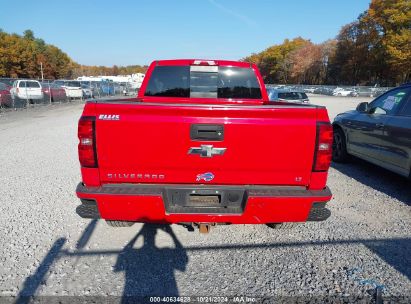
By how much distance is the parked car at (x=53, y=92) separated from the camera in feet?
72.4

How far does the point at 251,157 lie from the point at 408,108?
3.45 metres

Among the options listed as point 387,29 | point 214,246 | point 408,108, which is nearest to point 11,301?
point 214,246

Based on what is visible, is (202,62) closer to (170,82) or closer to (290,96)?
(170,82)

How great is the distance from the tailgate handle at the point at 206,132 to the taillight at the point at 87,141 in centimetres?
85

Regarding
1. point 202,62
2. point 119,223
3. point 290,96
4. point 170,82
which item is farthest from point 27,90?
point 119,223

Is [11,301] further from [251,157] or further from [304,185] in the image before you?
[304,185]

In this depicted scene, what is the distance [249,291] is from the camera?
8.46 feet

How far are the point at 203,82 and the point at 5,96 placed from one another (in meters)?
17.3

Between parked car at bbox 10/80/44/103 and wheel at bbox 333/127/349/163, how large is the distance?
18.3 metres

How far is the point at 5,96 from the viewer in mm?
17031

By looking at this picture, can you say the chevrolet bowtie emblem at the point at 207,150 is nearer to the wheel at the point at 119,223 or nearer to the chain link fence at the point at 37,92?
the wheel at the point at 119,223

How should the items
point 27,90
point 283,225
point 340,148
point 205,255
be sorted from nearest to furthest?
point 205,255
point 283,225
point 340,148
point 27,90

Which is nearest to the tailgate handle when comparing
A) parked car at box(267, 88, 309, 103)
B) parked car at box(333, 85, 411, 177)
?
parked car at box(333, 85, 411, 177)

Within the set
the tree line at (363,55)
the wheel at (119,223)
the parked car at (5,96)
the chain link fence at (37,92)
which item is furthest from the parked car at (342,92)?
the wheel at (119,223)
